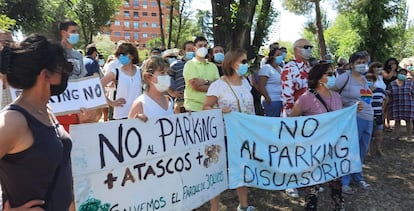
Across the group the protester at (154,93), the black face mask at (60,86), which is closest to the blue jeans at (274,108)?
the protester at (154,93)

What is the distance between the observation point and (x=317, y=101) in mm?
4691

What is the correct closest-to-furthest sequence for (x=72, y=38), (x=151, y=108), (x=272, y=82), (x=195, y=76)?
(x=151, y=108) → (x=72, y=38) → (x=195, y=76) → (x=272, y=82)

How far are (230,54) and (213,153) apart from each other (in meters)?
1.12

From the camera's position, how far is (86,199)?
2.88 meters

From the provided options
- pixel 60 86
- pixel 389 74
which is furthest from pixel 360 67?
pixel 60 86

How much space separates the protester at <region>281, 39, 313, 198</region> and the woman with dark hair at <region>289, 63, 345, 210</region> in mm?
620

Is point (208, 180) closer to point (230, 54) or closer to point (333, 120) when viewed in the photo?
point (230, 54)

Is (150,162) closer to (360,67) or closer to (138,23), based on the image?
(360,67)

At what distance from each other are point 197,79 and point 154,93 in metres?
1.34

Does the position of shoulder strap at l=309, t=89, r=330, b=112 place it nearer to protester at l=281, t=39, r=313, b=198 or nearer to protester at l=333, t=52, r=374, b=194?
protester at l=281, t=39, r=313, b=198

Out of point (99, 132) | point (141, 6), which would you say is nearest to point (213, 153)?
point (99, 132)

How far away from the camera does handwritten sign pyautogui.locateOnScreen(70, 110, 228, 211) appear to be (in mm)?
2916

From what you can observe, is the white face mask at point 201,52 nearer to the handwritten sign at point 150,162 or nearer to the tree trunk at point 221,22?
the handwritten sign at point 150,162

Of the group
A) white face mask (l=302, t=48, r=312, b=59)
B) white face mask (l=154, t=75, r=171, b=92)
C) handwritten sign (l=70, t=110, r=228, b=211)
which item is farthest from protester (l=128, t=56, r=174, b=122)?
white face mask (l=302, t=48, r=312, b=59)
